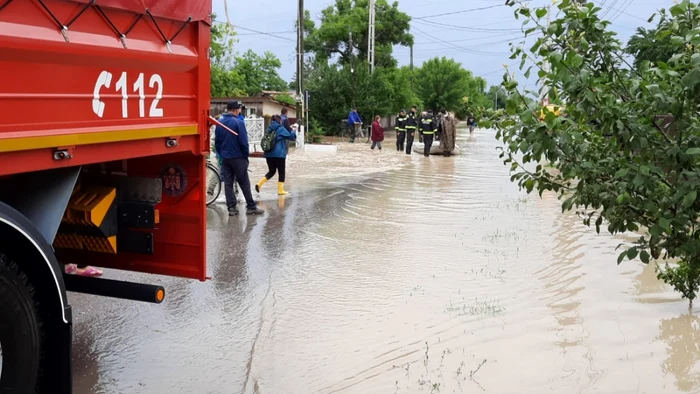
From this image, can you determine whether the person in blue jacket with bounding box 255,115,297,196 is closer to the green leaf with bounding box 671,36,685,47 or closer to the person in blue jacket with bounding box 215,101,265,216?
the person in blue jacket with bounding box 215,101,265,216

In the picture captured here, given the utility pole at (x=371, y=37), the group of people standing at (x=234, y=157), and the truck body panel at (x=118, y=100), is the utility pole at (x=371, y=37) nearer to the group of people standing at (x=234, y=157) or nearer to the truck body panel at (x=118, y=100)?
the group of people standing at (x=234, y=157)

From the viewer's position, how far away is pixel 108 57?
12.3 feet

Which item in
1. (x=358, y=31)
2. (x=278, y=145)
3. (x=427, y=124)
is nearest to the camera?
(x=278, y=145)

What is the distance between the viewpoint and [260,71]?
5891 centimetres

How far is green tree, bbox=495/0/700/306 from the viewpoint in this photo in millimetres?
3080

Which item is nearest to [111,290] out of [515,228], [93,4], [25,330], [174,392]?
[174,392]

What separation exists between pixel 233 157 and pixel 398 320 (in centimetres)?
552

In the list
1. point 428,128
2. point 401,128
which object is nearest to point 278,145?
point 428,128

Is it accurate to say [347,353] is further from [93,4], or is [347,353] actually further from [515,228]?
[515,228]

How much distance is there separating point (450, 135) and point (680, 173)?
2184 centimetres

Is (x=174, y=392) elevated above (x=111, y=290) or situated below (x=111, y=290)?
below

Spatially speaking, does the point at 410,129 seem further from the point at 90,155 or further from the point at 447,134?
the point at 90,155

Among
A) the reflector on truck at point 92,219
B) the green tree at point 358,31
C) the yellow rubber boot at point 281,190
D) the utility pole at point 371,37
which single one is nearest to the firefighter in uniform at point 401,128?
the utility pole at point 371,37

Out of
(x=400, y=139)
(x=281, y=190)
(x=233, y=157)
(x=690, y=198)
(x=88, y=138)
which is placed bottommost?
(x=281, y=190)
